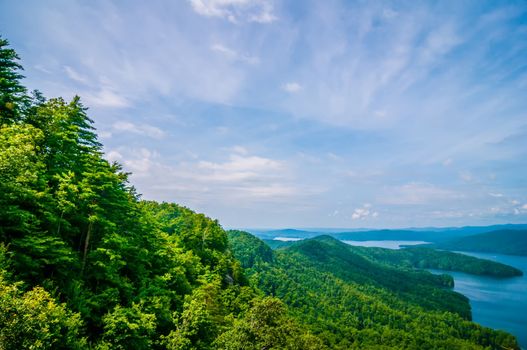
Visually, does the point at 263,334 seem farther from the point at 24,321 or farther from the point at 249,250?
the point at 249,250

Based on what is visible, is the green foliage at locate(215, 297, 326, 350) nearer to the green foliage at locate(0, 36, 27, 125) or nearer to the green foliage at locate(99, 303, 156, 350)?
the green foliage at locate(99, 303, 156, 350)

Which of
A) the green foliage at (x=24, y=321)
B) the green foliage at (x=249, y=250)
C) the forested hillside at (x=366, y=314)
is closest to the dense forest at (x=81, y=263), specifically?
the green foliage at (x=24, y=321)

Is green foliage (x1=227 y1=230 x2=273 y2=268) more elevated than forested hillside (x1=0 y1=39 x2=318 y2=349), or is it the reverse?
forested hillside (x1=0 y1=39 x2=318 y2=349)

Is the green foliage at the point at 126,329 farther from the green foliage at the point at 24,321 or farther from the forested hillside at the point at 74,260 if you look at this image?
the green foliage at the point at 24,321

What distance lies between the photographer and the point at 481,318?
168 metres

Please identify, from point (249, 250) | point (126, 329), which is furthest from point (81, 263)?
point (249, 250)

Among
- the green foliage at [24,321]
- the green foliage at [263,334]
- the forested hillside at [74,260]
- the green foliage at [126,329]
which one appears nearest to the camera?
the green foliage at [24,321]

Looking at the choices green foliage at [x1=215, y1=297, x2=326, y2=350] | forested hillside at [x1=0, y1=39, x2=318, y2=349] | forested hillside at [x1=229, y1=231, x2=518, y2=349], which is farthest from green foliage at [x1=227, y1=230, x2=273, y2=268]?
green foliage at [x1=215, y1=297, x2=326, y2=350]

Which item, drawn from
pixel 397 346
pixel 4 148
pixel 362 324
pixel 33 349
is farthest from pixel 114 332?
pixel 362 324

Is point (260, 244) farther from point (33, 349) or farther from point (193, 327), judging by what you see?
point (33, 349)

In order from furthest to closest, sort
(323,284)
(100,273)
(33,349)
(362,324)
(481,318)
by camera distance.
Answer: (323,284)
(481,318)
(362,324)
(100,273)
(33,349)

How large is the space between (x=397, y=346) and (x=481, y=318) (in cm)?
9519

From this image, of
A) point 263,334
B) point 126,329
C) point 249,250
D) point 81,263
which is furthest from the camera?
point 249,250

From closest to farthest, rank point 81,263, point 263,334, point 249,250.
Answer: point 263,334 → point 81,263 → point 249,250
